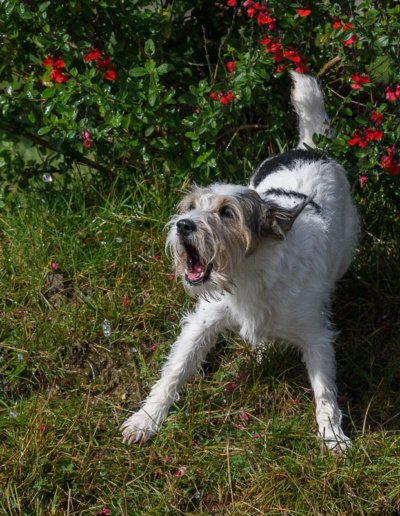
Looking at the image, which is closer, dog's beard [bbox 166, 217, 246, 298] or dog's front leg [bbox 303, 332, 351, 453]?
dog's beard [bbox 166, 217, 246, 298]

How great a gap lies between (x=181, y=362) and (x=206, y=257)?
2.61 feet

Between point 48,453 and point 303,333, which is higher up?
point 303,333

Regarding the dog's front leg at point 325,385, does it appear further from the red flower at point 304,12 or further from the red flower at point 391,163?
the red flower at point 304,12

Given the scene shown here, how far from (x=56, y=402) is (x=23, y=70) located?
230 cm

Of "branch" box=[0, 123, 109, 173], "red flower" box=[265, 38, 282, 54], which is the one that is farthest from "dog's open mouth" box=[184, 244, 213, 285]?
"branch" box=[0, 123, 109, 173]

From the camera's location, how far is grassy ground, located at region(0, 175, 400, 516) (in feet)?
9.53

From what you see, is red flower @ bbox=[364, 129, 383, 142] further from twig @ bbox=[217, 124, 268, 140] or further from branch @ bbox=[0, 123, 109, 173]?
branch @ bbox=[0, 123, 109, 173]

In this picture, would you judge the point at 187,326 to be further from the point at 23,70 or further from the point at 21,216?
the point at 23,70

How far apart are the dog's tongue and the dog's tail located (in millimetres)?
1358

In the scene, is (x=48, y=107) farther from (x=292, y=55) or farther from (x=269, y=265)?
(x=269, y=265)

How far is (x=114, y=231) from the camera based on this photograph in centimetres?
419

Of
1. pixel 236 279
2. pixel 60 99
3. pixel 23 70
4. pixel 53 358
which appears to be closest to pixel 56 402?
pixel 53 358

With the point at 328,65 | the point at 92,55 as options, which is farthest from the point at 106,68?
the point at 328,65

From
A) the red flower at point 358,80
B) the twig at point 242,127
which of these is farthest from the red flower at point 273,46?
the twig at point 242,127
